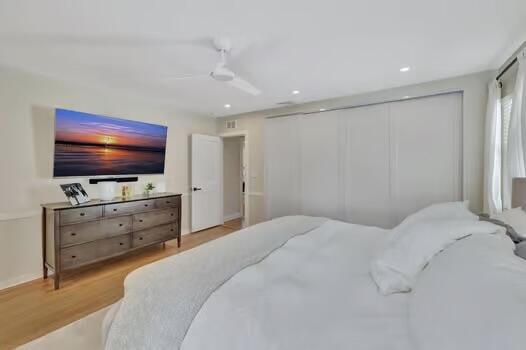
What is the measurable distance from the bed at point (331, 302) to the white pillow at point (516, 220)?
0.49 m

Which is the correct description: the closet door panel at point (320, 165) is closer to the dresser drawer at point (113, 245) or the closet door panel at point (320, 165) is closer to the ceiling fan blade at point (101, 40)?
the ceiling fan blade at point (101, 40)

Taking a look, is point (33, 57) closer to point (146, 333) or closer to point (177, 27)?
point (177, 27)

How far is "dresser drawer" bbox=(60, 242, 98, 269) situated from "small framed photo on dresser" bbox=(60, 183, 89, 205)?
1.72ft

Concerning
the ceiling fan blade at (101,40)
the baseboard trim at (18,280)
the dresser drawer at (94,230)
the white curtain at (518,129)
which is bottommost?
the baseboard trim at (18,280)

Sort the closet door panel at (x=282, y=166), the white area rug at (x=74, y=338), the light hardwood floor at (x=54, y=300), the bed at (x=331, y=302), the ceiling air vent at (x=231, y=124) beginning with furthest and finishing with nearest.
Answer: the ceiling air vent at (x=231, y=124) < the closet door panel at (x=282, y=166) < the light hardwood floor at (x=54, y=300) < the white area rug at (x=74, y=338) < the bed at (x=331, y=302)

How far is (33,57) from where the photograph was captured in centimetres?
243

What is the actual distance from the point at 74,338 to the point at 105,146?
2438mm

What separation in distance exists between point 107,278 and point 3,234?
3.89ft

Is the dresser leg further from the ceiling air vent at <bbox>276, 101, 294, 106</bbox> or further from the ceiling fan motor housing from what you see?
the ceiling air vent at <bbox>276, 101, 294, 106</bbox>

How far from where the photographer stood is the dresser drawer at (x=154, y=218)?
3.44 meters

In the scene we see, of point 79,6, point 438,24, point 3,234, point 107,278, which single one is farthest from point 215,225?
point 438,24

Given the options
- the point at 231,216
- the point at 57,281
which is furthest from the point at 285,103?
the point at 57,281

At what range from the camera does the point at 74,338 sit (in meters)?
1.82

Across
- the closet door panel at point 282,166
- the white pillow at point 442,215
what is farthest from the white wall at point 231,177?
the white pillow at point 442,215
